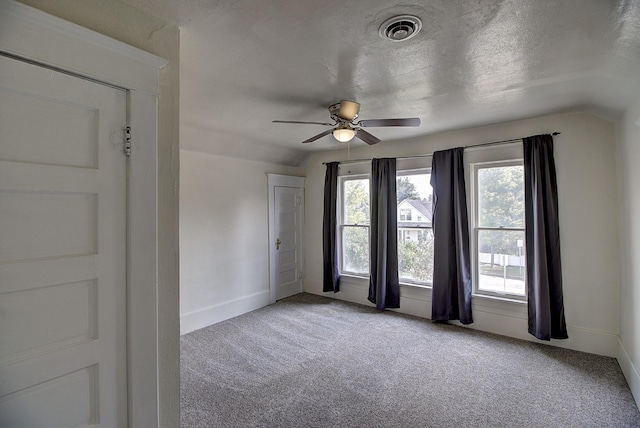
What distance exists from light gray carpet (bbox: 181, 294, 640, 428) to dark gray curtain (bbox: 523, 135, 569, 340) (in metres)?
0.30

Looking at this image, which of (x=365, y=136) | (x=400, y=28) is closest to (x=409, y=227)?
(x=365, y=136)

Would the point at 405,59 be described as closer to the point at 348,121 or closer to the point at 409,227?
the point at 348,121

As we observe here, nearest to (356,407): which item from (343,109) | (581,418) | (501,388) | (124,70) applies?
(501,388)

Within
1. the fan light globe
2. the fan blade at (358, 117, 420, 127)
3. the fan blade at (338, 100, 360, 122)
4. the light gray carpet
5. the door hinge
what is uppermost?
the fan blade at (338, 100, 360, 122)

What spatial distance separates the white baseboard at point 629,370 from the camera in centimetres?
238

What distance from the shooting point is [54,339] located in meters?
1.20

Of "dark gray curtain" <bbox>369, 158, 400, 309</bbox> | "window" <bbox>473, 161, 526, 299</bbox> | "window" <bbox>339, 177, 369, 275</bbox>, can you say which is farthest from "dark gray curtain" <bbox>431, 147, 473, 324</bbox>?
"window" <bbox>339, 177, 369, 275</bbox>

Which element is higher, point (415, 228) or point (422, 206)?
point (422, 206)

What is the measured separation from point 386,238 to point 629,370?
2.69 meters

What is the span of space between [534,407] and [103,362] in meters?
2.92

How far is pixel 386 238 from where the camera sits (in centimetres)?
448

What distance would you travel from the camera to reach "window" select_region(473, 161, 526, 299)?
11.8 feet

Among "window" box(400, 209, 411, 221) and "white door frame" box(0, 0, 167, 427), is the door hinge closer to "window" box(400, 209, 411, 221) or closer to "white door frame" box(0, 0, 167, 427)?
"white door frame" box(0, 0, 167, 427)

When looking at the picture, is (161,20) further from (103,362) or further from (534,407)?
(534,407)
